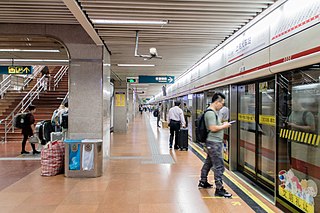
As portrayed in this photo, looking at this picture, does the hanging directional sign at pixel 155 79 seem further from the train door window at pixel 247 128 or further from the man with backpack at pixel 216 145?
the man with backpack at pixel 216 145

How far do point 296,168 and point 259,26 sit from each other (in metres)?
2.16

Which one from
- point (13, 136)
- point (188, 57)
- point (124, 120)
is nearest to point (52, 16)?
point (188, 57)

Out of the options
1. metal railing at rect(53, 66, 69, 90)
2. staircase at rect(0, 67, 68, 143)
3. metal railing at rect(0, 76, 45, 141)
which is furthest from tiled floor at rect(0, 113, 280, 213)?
metal railing at rect(53, 66, 69, 90)

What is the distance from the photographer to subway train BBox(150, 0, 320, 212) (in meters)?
3.08

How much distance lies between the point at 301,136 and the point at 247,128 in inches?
79.8

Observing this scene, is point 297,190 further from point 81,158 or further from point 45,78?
point 45,78

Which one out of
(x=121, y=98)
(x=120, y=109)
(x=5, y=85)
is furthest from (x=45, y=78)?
(x=120, y=109)

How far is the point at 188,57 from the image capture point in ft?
25.6

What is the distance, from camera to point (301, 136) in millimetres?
3326

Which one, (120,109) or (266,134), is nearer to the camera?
(266,134)

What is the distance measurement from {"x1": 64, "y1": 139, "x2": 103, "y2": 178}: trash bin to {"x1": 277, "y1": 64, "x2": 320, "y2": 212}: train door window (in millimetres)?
3187

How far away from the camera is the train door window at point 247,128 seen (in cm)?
509

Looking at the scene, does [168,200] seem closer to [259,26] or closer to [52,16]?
[259,26]

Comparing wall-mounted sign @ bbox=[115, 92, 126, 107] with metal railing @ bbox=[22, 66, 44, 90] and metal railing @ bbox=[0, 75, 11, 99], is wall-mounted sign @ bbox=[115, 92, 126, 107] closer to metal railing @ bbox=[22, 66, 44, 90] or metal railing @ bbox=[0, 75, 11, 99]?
metal railing @ bbox=[22, 66, 44, 90]
